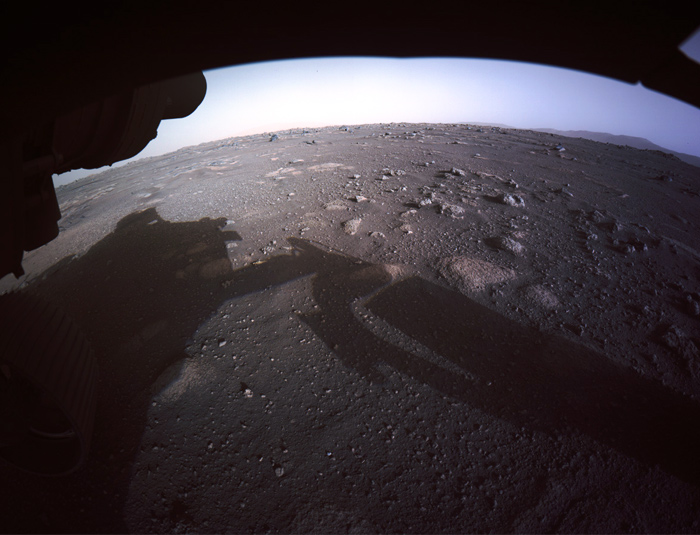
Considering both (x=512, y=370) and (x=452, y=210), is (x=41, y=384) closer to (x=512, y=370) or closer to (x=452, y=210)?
(x=512, y=370)

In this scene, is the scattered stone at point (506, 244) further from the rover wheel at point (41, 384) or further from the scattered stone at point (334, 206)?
the rover wheel at point (41, 384)

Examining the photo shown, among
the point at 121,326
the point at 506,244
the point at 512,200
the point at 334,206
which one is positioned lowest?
the point at 121,326

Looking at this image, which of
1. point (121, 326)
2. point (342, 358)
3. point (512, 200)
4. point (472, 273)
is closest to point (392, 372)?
point (342, 358)

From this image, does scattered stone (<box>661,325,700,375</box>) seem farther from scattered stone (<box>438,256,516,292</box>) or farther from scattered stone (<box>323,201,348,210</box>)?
scattered stone (<box>323,201,348,210</box>)

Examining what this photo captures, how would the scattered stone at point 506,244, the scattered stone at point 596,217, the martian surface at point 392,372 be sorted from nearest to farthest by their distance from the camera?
1. the martian surface at point 392,372
2. the scattered stone at point 506,244
3. the scattered stone at point 596,217

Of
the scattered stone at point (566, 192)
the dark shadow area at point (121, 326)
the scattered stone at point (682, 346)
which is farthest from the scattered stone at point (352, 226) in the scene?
the scattered stone at point (566, 192)

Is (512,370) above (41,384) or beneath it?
beneath
